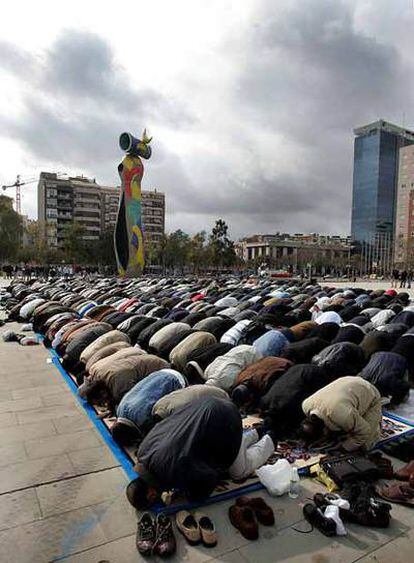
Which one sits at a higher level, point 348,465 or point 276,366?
point 276,366

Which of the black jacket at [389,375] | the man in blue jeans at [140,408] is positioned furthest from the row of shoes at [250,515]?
the black jacket at [389,375]

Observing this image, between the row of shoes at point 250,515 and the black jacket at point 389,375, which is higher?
the black jacket at point 389,375

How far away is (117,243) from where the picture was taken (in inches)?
1363

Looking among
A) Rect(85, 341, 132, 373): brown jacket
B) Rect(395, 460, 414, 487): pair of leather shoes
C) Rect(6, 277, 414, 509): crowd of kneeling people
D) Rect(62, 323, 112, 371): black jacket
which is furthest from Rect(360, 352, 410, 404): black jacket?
Rect(62, 323, 112, 371): black jacket

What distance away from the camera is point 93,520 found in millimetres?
3520

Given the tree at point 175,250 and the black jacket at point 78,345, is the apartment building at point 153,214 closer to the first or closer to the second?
the tree at point 175,250

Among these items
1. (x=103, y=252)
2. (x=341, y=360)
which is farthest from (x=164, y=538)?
(x=103, y=252)

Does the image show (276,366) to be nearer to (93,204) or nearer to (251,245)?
(93,204)

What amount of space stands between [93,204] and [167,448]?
92378 mm

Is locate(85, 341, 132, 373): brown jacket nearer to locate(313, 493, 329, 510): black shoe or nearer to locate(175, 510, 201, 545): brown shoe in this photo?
locate(175, 510, 201, 545): brown shoe

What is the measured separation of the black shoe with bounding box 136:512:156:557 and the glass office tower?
126 meters

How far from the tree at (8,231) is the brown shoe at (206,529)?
52.7 m

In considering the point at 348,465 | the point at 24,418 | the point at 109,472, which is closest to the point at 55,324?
the point at 24,418

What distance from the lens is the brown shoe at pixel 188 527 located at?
10.5ft
